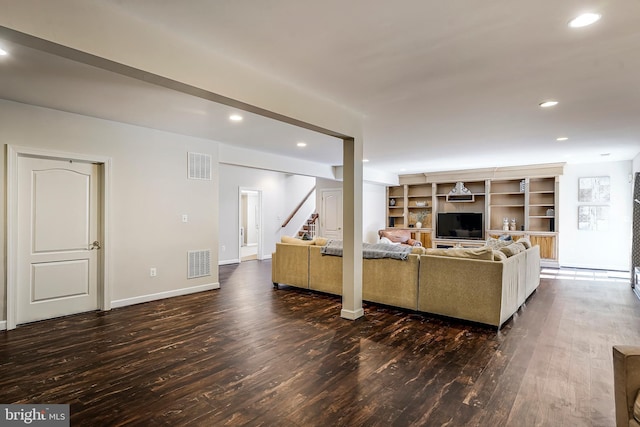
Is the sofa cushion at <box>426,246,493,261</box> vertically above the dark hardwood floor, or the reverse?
the sofa cushion at <box>426,246,493,261</box>

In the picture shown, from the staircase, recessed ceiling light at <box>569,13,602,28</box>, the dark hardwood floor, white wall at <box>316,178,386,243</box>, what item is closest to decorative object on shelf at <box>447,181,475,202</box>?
white wall at <box>316,178,386,243</box>

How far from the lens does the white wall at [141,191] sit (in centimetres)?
393

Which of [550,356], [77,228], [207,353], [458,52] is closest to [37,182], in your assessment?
[77,228]

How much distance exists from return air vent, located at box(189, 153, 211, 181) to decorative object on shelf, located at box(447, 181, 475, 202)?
6735 mm

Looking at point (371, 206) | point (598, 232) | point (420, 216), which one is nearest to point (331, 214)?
point (371, 206)

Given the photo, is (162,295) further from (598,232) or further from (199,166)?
(598,232)

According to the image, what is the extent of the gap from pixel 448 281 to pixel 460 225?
18.5 feet

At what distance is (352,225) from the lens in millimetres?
4137

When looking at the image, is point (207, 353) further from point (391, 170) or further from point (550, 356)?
point (391, 170)

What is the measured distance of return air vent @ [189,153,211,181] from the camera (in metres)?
5.43

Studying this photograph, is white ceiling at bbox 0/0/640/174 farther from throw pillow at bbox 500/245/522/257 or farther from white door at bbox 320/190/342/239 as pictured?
white door at bbox 320/190/342/239

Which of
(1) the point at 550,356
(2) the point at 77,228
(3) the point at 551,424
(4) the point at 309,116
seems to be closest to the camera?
(3) the point at 551,424

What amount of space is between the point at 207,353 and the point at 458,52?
3312 mm

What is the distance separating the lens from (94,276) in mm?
4512
